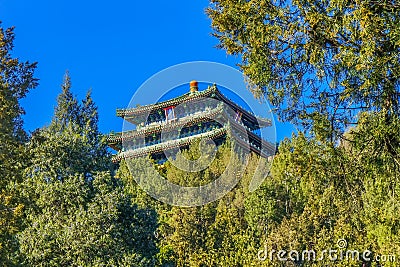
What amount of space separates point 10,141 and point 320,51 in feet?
29.9

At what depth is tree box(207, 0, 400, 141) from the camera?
6.66m

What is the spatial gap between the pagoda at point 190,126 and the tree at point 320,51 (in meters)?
26.2

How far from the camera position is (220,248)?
20.4 meters

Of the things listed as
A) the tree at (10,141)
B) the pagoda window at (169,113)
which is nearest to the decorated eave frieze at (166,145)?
the pagoda window at (169,113)

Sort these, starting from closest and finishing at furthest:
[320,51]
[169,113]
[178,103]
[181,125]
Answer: [320,51], [181,125], [178,103], [169,113]

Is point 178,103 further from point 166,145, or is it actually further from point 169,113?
point 166,145

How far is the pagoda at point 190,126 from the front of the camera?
116 ft

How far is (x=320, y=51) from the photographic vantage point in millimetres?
7102

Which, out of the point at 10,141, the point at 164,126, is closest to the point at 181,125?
the point at 164,126

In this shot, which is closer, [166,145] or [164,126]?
[166,145]

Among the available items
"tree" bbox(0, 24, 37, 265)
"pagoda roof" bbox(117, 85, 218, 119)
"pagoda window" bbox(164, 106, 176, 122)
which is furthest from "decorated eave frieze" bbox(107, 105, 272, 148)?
"tree" bbox(0, 24, 37, 265)

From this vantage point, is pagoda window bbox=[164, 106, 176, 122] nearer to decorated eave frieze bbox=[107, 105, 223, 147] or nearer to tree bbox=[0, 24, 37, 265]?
decorated eave frieze bbox=[107, 105, 223, 147]

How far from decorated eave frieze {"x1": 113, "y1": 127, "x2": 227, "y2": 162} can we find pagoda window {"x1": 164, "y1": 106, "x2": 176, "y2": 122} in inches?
59.6

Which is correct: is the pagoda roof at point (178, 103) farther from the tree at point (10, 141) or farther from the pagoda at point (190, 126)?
the tree at point (10, 141)
